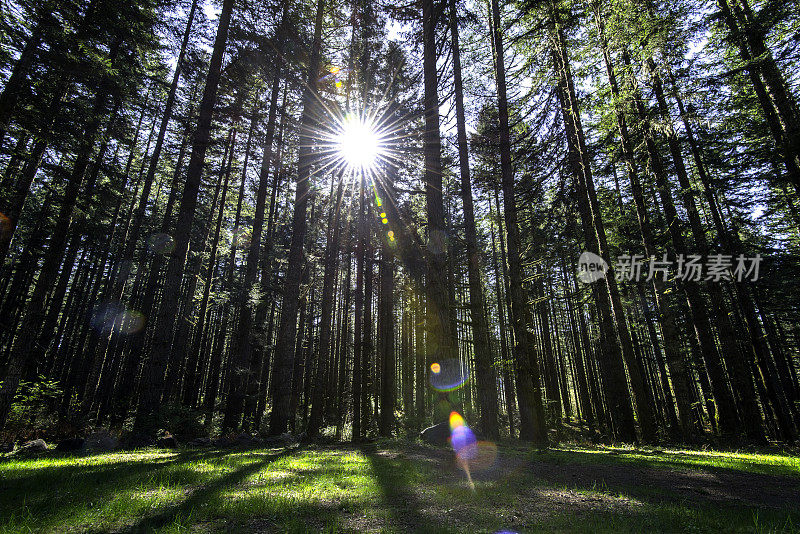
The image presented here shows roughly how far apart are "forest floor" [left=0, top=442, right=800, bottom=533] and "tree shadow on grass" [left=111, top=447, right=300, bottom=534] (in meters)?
0.02

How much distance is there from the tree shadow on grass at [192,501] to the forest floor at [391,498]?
2cm

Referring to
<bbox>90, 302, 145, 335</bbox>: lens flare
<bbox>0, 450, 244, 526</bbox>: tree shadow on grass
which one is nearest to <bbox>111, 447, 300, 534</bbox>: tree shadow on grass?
<bbox>0, 450, 244, 526</bbox>: tree shadow on grass

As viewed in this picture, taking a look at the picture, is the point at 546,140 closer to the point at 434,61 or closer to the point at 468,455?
the point at 434,61

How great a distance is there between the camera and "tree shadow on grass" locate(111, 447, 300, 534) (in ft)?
9.60

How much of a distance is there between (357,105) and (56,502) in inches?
768

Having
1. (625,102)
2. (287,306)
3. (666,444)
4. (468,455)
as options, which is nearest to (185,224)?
(287,306)

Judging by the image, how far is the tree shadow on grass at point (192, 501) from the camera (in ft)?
9.60

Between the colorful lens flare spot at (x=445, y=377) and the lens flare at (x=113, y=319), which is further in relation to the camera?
the lens flare at (x=113, y=319)

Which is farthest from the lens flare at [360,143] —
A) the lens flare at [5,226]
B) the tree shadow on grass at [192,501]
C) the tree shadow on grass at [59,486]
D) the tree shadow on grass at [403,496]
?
the tree shadow on grass at [59,486]

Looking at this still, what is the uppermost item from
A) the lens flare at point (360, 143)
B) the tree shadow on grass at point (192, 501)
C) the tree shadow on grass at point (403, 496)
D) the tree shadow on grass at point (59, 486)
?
the lens flare at point (360, 143)

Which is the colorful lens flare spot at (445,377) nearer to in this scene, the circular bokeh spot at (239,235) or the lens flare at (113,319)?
the circular bokeh spot at (239,235)

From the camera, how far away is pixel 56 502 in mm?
3398

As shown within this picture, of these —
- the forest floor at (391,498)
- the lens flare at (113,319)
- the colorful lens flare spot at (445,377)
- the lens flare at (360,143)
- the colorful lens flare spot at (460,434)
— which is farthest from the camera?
the lens flare at (113,319)

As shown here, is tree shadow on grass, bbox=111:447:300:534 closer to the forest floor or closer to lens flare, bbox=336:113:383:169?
the forest floor
